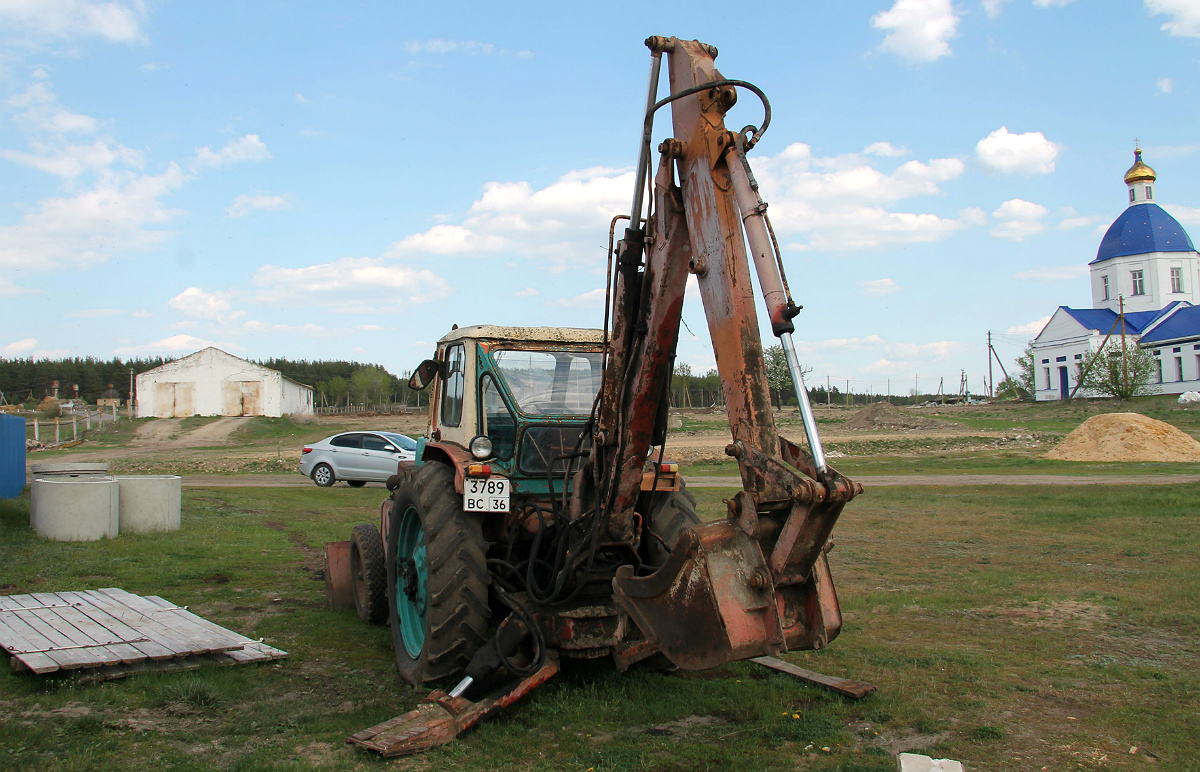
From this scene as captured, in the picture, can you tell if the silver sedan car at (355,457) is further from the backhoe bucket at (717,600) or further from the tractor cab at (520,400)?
the backhoe bucket at (717,600)

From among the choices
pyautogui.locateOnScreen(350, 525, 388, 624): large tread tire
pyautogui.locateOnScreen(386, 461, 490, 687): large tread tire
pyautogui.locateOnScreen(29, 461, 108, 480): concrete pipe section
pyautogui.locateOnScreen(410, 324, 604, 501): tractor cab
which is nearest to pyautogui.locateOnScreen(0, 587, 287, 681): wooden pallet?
pyautogui.locateOnScreen(350, 525, 388, 624): large tread tire

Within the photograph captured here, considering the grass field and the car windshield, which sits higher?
the car windshield

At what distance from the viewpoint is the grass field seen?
4.32m

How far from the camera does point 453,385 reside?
6.22 m

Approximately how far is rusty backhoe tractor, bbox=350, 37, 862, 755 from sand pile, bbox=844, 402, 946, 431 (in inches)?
1744

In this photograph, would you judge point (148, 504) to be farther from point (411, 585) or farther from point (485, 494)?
point (485, 494)

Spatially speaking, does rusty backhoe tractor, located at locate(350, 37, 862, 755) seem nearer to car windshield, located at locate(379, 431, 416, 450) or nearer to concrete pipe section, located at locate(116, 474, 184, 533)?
concrete pipe section, located at locate(116, 474, 184, 533)

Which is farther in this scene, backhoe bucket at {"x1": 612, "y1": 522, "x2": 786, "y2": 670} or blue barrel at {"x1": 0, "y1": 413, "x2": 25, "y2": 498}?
blue barrel at {"x1": 0, "y1": 413, "x2": 25, "y2": 498}

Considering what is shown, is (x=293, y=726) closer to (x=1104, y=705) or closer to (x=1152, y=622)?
(x=1104, y=705)

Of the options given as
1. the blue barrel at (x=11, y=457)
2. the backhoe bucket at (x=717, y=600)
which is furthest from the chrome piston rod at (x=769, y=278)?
the blue barrel at (x=11, y=457)


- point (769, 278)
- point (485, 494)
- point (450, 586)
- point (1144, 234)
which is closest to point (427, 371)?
point (485, 494)

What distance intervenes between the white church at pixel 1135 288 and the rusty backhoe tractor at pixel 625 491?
215ft

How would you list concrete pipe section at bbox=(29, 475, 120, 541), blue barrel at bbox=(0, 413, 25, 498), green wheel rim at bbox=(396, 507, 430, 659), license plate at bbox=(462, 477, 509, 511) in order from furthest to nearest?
1. blue barrel at bbox=(0, 413, 25, 498)
2. concrete pipe section at bbox=(29, 475, 120, 541)
3. green wheel rim at bbox=(396, 507, 430, 659)
4. license plate at bbox=(462, 477, 509, 511)

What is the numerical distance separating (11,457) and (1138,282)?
243 feet
